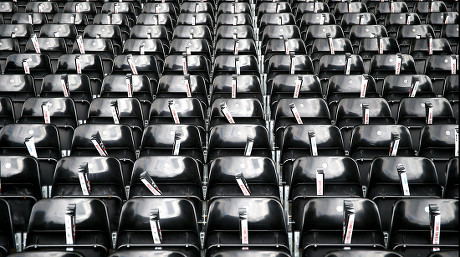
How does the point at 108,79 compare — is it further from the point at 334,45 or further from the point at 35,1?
the point at 35,1

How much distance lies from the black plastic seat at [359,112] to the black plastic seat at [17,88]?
349 centimetres

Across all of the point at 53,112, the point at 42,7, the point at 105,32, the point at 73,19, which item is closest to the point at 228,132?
the point at 53,112

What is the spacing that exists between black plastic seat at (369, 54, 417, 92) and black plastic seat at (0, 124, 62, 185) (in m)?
3.98

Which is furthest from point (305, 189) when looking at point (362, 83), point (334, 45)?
point (334, 45)

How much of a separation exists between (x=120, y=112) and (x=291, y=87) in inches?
79.4

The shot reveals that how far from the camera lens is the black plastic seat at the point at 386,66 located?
266 inches

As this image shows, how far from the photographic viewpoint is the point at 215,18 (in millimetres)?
9414

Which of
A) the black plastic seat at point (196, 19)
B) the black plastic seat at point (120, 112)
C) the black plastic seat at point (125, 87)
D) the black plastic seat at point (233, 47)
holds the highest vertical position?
the black plastic seat at point (196, 19)

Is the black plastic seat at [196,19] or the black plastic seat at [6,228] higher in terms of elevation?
the black plastic seat at [196,19]

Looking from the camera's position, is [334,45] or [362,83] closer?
[362,83]

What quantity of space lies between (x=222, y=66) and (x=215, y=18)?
2.75 meters

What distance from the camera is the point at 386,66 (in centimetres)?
682

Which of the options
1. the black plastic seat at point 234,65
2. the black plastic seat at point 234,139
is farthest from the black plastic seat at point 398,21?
the black plastic seat at point 234,139

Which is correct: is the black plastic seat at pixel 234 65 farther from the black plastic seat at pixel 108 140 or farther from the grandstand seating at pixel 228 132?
the black plastic seat at pixel 108 140
